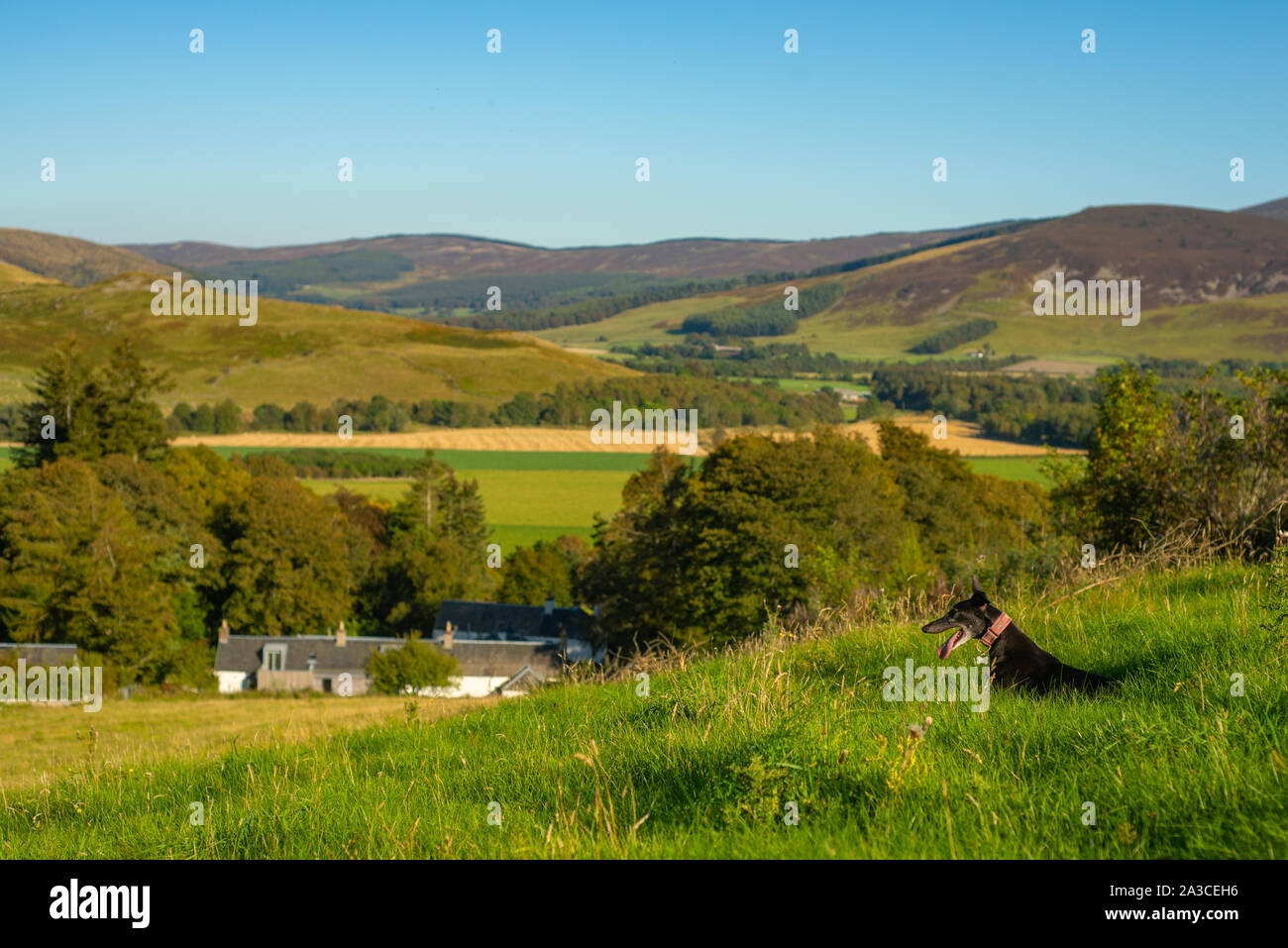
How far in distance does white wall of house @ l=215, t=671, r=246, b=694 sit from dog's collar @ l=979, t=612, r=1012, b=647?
6679 centimetres

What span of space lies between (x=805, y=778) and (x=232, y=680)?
227 ft

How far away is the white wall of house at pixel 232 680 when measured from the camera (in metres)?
65.8

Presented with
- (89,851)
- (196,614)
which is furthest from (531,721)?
(196,614)

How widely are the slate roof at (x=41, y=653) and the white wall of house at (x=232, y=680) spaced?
34.4 feet

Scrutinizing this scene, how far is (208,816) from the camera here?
18.9 feet

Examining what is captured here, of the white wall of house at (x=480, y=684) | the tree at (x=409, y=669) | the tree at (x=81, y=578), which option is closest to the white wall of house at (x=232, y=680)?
the tree at (x=81, y=578)

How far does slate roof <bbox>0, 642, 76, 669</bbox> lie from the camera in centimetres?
5488

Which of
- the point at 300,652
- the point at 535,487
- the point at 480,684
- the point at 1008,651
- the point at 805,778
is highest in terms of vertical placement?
the point at 1008,651

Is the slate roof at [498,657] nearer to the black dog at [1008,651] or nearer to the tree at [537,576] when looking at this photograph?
the tree at [537,576]

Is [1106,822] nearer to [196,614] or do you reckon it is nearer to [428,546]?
[196,614]

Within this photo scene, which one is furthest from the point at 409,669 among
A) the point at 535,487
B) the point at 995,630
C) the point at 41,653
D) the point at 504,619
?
the point at 995,630

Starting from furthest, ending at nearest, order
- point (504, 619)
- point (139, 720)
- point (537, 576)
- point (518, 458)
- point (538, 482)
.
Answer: point (518, 458), point (538, 482), point (537, 576), point (504, 619), point (139, 720)

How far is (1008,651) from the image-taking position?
6.36m

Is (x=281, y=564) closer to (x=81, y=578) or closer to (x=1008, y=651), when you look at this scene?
(x=81, y=578)
